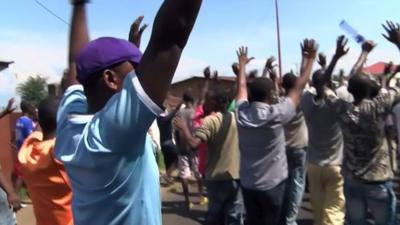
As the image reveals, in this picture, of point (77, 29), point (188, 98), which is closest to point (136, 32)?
point (77, 29)

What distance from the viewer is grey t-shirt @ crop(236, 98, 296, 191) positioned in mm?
5332

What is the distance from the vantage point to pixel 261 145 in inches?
215

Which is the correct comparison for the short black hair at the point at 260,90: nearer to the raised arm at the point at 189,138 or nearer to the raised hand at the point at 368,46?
the raised arm at the point at 189,138

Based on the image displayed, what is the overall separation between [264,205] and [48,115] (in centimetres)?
270

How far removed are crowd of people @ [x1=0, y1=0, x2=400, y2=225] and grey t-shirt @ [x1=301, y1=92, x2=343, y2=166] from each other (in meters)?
0.01

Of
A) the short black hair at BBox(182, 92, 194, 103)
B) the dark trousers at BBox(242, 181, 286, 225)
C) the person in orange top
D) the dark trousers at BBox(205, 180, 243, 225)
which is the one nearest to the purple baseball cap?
the person in orange top

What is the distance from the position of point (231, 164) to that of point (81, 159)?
4.48 metres

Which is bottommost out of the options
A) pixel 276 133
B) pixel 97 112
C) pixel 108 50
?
pixel 276 133

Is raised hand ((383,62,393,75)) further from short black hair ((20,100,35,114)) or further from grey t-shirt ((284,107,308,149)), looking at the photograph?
short black hair ((20,100,35,114))

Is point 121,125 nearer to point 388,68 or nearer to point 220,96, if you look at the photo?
point 220,96

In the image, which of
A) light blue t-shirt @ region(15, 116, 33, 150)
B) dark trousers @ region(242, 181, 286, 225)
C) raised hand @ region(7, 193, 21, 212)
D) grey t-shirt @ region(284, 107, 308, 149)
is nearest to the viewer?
raised hand @ region(7, 193, 21, 212)

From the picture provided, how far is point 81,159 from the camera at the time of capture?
176 cm

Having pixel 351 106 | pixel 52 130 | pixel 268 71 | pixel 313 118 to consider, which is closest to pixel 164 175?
pixel 268 71

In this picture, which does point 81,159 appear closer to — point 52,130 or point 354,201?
point 52,130
